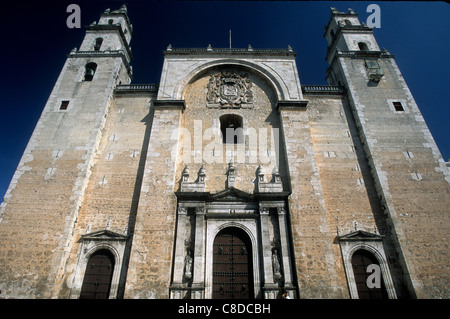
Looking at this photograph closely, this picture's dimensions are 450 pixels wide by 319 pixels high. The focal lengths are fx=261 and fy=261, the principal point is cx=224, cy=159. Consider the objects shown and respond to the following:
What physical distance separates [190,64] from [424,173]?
14403mm

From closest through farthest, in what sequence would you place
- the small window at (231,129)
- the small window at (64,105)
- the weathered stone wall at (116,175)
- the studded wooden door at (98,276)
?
1. the studded wooden door at (98,276)
2. the weathered stone wall at (116,175)
3. the small window at (231,129)
4. the small window at (64,105)

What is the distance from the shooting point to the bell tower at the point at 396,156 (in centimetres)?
1105

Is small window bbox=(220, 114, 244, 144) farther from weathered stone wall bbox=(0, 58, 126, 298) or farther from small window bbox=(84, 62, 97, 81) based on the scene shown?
small window bbox=(84, 62, 97, 81)

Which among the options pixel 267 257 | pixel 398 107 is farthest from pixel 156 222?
pixel 398 107

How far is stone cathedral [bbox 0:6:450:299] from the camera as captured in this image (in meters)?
10.7

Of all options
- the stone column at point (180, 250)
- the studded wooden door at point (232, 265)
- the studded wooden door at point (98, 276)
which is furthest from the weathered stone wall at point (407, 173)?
the studded wooden door at point (98, 276)

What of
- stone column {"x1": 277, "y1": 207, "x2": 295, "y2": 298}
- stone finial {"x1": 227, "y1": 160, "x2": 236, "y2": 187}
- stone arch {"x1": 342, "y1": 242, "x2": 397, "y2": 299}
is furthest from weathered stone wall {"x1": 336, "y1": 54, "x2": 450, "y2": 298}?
stone finial {"x1": 227, "y1": 160, "x2": 236, "y2": 187}

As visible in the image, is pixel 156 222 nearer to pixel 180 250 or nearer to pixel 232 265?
pixel 180 250

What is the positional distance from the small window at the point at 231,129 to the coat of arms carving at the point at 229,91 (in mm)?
750

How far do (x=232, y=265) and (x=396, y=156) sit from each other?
1001 centimetres

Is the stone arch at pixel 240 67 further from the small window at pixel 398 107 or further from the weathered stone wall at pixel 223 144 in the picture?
the small window at pixel 398 107

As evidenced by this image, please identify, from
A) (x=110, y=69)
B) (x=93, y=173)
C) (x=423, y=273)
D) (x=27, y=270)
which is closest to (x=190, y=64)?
(x=110, y=69)

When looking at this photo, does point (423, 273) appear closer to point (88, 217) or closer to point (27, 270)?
point (88, 217)

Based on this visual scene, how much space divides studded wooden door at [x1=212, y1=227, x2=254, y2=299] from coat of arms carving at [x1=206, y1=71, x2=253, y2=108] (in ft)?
24.4
